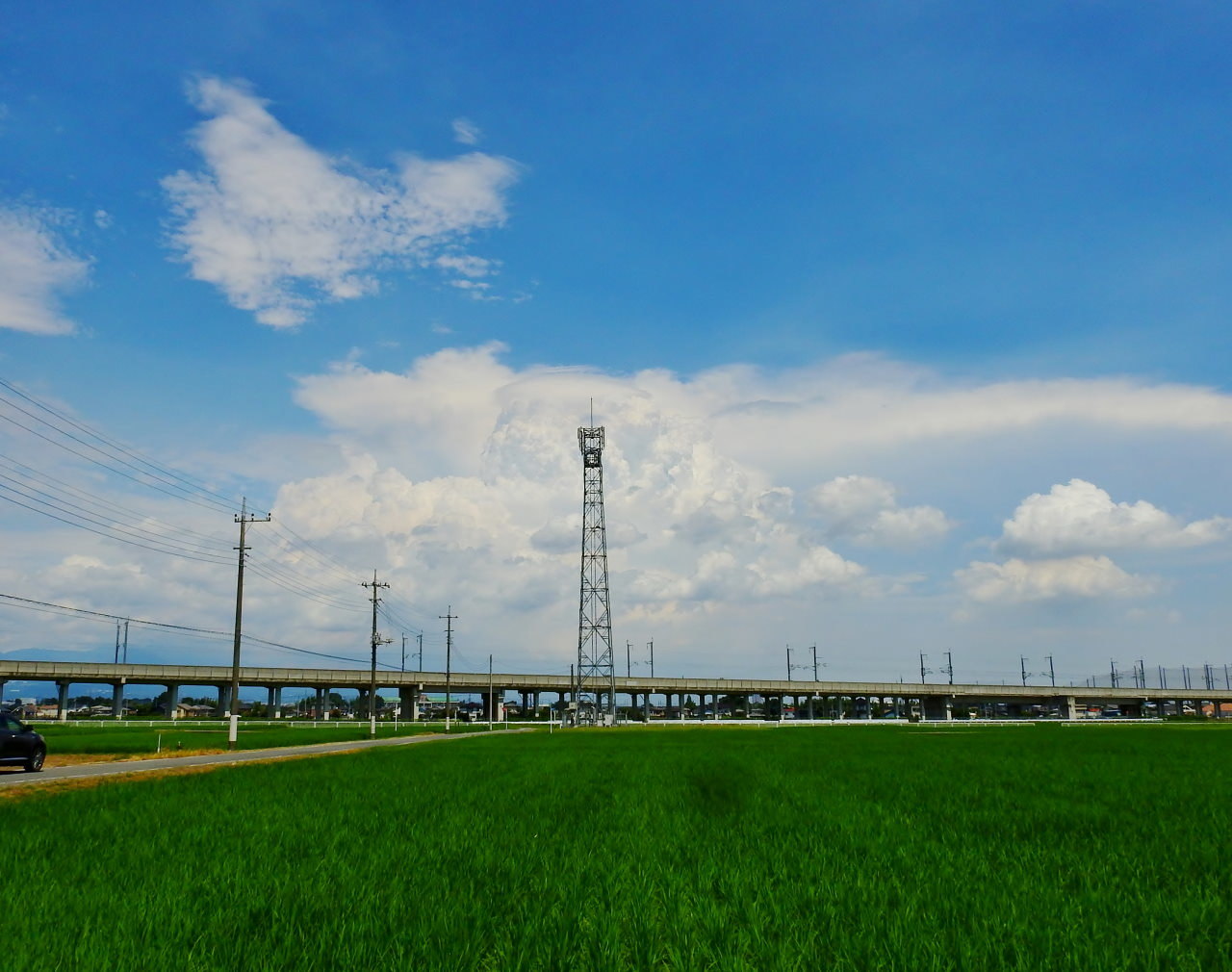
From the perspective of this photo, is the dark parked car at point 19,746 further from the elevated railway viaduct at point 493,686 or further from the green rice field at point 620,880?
the elevated railway viaduct at point 493,686

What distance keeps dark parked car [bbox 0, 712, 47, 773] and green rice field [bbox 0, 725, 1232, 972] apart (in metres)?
13.1

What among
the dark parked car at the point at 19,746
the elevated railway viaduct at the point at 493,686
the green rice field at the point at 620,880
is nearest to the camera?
the green rice field at the point at 620,880

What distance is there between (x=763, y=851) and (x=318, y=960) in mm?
6135

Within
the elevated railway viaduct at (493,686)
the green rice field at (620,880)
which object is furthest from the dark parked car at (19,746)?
the elevated railway viaduct at (493,686)

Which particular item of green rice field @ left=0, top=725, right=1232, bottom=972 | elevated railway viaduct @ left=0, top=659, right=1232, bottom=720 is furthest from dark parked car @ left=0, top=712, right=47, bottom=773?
elevated railway viaduct @ left=0, top=659, right=1232, bottom=720

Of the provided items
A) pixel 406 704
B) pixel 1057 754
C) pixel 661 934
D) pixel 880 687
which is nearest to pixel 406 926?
pixel 661 934

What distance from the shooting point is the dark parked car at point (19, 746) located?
96.7 ft

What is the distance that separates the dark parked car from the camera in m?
29.5

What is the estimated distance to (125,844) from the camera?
11.8 meters

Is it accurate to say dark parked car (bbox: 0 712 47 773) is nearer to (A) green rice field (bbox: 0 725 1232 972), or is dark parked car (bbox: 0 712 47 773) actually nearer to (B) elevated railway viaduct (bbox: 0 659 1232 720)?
(A) green rice field (bbox: 0 725 1232 972)

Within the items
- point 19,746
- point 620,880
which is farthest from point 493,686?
point 620,880

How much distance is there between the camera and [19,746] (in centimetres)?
2980

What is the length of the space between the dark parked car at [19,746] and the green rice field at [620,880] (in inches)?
515

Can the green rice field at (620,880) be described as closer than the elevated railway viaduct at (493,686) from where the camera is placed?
Yes
